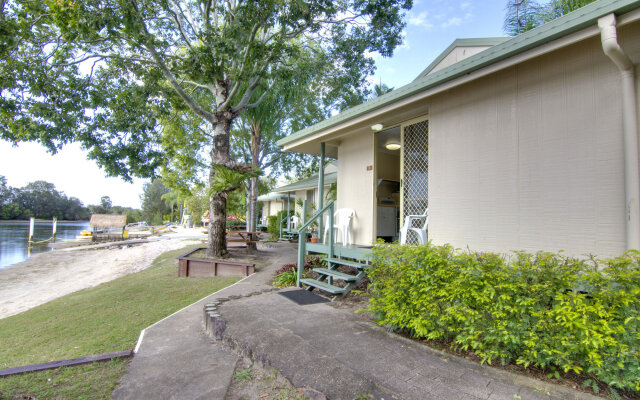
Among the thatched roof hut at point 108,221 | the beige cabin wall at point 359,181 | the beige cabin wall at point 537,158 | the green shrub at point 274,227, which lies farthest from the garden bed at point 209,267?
the thatched roof hut at point 108,221

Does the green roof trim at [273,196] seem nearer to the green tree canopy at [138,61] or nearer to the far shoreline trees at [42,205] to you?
the green tree canopy at [138,61]

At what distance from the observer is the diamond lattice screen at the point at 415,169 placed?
5.31 metres

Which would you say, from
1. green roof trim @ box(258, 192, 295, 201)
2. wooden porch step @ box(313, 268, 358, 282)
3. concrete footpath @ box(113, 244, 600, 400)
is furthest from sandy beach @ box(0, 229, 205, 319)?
green roof trim @ box(258, 192, 295, 201)

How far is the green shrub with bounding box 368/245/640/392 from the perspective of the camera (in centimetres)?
201

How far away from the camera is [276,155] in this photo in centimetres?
1759

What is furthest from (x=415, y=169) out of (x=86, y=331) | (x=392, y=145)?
(x=86, y=331)

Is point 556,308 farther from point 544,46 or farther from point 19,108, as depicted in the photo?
point 19,108

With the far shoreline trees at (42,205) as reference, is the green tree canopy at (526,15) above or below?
above

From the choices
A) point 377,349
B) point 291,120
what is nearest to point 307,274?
point 377,349

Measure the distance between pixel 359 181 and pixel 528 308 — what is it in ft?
14.5

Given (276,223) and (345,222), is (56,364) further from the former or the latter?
(276,223)

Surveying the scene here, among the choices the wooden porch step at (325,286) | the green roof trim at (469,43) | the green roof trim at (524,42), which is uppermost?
the green roof trim at (469,43)

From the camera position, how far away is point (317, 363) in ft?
8.19

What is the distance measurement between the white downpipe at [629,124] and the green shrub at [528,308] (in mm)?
402
